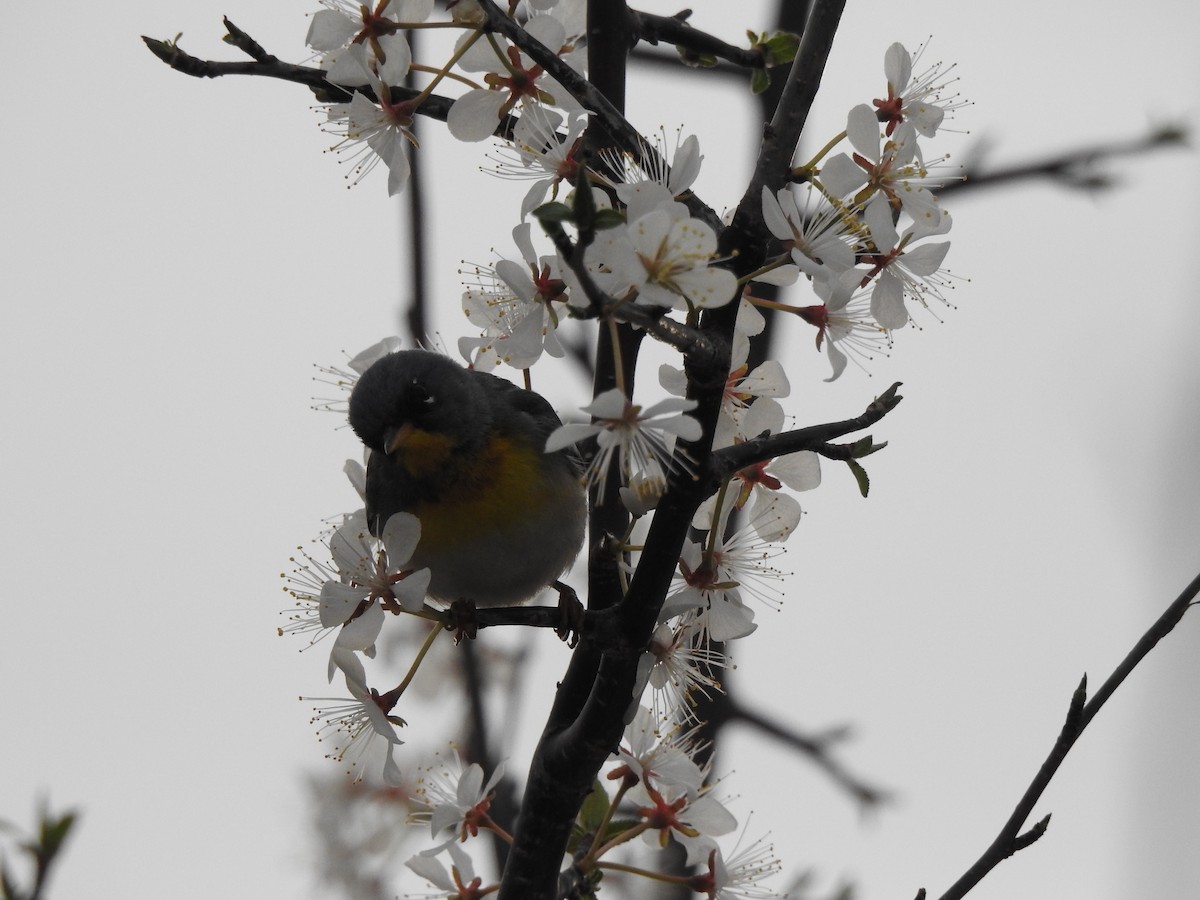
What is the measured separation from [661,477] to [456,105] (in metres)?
1.04

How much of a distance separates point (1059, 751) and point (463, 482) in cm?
207

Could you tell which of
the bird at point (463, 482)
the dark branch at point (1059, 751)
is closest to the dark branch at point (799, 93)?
the dark branch at point (1059, 751)

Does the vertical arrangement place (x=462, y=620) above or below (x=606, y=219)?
below

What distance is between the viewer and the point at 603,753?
2588 millimetres

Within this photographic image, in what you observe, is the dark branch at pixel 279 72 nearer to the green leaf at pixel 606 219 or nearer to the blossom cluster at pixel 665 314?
the blossom cluster at pixel 665 314

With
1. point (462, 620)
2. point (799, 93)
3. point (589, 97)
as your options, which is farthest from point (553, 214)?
point (462, 620)

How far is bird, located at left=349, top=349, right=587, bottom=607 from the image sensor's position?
387cm

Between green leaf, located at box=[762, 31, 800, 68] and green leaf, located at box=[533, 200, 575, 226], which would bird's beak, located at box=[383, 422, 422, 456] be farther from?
green leaf, located at box=[533, 200, 575, 226]

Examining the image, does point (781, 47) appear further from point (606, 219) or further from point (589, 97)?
point (606, 219)

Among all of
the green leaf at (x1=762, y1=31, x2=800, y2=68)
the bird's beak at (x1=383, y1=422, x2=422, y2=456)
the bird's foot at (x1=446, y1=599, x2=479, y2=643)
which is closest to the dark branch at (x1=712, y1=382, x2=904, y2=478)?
the green leaf at (x1=762, y1=31, x2=800, y2=68)

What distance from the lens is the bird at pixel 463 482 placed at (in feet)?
12.7

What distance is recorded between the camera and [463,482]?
158 inches

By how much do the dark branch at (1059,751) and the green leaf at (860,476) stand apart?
60 centimetres

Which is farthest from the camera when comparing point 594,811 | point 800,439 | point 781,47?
point 594,811
